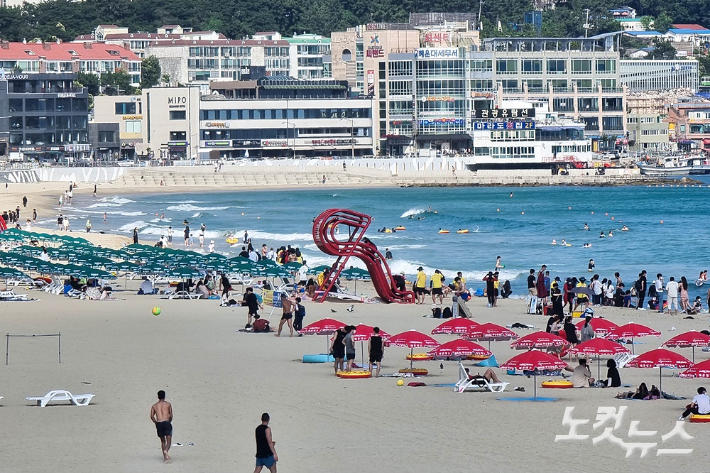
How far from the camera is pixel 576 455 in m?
18.2

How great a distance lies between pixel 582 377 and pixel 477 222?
54130 millimetres

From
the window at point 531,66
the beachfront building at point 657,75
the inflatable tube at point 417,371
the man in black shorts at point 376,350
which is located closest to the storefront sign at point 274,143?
the window at point 531,66

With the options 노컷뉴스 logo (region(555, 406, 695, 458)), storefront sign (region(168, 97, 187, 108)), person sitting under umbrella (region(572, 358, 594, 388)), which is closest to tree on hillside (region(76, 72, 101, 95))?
storefront sign (region(168, 97, 187, 108))

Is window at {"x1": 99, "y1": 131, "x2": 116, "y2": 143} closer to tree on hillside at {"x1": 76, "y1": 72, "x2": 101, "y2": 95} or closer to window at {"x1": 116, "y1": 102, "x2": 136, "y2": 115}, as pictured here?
window at {"x1": 116, "y1": 102, "x2": 136, "y2": 115}

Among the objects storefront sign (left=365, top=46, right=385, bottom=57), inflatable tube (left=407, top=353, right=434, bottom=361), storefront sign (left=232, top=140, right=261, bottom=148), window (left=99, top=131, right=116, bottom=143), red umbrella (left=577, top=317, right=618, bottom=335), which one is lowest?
inflatable tube (left=407, top=353, right=434, bottom=361)

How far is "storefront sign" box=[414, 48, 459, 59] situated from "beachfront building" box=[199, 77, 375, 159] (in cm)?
672

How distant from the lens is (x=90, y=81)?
147 m

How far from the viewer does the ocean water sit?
53.3 m

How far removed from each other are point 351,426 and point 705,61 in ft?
619

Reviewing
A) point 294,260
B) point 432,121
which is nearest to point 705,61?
→ point 432,121

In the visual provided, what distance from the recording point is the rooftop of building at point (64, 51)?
144 m

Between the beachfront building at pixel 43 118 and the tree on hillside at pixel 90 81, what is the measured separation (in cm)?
2189

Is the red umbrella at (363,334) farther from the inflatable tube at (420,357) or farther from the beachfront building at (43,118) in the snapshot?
the beachfront building at (43,118)

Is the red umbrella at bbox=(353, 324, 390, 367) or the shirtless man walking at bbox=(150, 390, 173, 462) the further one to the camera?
the red umbrella at bbox=(353, 324, 390, 367)
